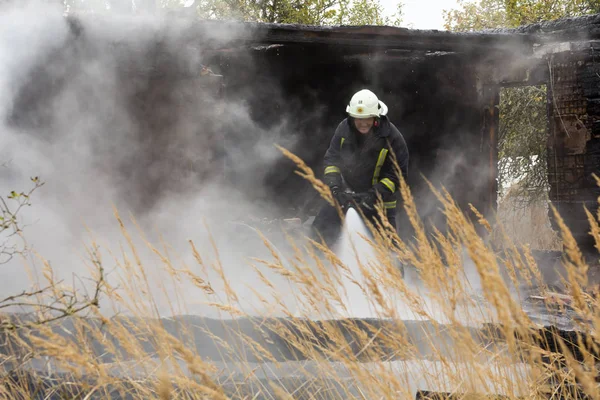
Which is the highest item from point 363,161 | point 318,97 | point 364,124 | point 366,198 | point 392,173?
point 318,97

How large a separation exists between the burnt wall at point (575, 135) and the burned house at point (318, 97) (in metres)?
0.01

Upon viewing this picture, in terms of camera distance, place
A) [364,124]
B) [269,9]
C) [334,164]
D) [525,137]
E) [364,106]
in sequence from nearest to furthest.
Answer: [364,106] < [364,124] < [334,164] < [525,137] < [269,9]

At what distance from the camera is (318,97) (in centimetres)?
916

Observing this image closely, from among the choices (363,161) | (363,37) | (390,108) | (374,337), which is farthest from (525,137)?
(374,337)

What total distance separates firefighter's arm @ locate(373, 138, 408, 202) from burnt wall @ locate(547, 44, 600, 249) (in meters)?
2.66

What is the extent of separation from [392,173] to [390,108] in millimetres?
3621

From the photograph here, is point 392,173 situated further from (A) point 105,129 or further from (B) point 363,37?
(A) point 105,129

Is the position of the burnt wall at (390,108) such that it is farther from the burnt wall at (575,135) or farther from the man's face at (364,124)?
the man's face at (364,124)

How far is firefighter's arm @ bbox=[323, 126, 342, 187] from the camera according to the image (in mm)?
5777

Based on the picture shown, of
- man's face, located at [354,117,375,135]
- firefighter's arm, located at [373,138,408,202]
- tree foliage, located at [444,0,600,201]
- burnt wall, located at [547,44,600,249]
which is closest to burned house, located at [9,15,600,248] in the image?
burnt wall, located at [547,44,600,249]

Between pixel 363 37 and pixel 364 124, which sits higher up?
pixel 363 37

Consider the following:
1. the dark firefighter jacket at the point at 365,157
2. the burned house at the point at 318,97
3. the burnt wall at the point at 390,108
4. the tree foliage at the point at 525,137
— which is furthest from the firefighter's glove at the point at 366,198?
the tree foliage at the point at 525,137

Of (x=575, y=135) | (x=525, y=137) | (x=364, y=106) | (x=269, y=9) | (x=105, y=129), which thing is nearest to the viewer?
(x=364, y=106)

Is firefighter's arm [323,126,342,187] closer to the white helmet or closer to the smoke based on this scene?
the white helmet
